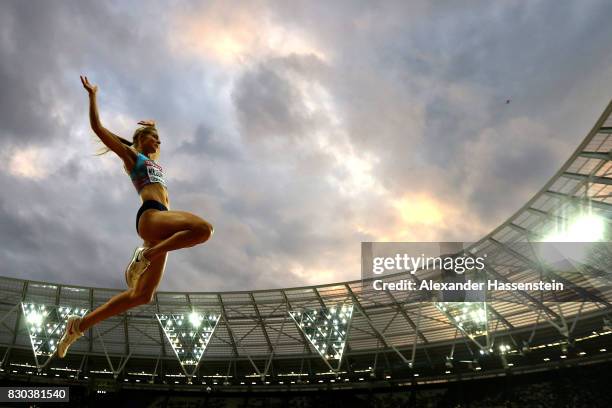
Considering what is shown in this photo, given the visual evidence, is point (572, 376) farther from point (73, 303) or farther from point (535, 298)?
point (73, 303)

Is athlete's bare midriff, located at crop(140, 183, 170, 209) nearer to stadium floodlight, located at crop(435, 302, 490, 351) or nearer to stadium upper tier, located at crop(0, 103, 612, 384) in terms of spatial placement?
stadium upper tier, located at crop(0, 103, 612, 384)

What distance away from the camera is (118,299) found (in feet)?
17.3

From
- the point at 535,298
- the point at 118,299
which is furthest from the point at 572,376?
the point at 118,299

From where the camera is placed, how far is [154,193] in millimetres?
5480

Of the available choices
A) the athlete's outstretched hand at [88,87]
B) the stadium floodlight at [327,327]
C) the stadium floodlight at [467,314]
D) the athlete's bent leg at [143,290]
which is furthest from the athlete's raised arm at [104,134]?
the stadium floodlight at [327,327]

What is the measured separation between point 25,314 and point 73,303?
3.26 metres

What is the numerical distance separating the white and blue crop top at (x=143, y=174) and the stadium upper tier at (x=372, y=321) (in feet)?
66.0

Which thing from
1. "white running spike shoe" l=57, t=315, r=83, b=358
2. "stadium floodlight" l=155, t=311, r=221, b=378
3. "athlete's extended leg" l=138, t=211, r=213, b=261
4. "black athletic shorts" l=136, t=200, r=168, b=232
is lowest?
"white running spike shoe" l=57, t=315, r=83, b=358

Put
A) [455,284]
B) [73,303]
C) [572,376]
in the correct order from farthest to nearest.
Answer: [73,303] < [572,376] < [455,284]

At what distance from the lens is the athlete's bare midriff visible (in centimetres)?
543

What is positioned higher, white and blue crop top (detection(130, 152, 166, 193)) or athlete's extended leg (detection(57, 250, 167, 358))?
white and blue crop top (detection(130, 152, 166, 193))

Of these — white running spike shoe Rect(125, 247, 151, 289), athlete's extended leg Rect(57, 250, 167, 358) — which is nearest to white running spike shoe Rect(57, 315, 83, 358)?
athlete's extended leg Rect(57, 250, 167, 358)

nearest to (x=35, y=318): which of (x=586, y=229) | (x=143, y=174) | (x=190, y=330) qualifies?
(x=190, y=330)

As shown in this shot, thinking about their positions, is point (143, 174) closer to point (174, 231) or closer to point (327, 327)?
point (174, 231)
